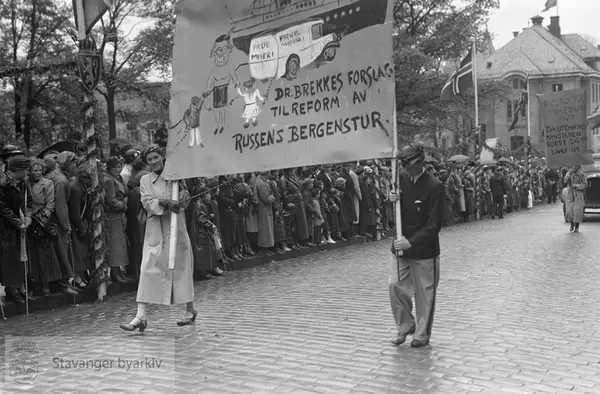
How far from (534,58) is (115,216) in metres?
74.7

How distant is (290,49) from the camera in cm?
757

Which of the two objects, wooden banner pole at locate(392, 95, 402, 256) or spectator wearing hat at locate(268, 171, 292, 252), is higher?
wooden banner pole at locate(392, 95, 402, 256)

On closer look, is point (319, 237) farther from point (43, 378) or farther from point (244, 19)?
point (43, 378)

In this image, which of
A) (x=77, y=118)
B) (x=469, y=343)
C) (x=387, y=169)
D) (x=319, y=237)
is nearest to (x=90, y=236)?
(x=469, y=343)

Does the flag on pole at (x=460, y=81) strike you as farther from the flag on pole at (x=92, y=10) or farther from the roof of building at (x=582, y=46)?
the roof of building at (x=582, y=46)

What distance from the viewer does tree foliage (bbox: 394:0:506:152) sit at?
38219mm

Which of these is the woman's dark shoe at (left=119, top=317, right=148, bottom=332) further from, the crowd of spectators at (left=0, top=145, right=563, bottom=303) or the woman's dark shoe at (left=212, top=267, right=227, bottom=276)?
the woman's dark shoe at (left=212, top=267, right=227, bottom=276)

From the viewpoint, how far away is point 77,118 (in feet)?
118

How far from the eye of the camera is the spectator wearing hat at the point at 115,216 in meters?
11.8

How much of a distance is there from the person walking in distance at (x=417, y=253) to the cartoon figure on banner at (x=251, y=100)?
1.43m

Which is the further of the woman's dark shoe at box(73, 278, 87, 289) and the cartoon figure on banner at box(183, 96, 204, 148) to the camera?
the woman's dark shoe at box(73, 278, 87, 289)

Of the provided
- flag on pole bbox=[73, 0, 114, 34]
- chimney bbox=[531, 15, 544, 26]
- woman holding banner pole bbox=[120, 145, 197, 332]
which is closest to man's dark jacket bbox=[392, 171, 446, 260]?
woman holding banner pole bbox=[120, 145, 197, 332]

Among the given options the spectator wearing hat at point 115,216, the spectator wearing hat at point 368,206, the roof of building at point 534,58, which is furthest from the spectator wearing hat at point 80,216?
the roof of building at point 534,58

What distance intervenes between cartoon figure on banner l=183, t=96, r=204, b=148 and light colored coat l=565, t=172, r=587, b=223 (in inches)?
589
